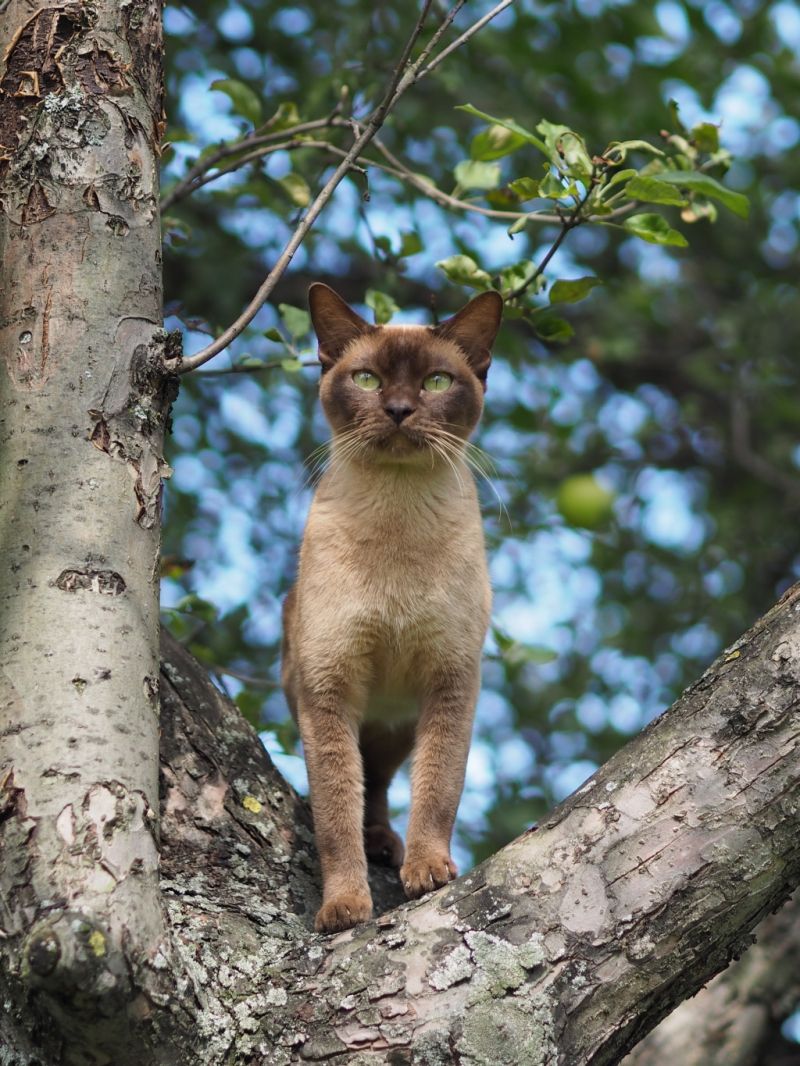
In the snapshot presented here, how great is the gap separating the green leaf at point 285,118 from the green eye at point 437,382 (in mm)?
957

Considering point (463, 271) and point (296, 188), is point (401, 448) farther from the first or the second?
point (296, 188)

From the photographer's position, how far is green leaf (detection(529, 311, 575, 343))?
381 centimetres

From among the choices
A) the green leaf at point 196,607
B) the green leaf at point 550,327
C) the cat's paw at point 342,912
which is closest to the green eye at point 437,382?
the green leaf at point 550,327

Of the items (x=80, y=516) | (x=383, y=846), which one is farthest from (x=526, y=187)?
(x=383, y=846)

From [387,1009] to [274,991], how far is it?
10.1 inches

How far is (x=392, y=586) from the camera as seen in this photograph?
12.0ft

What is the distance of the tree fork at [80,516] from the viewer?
7.02 ft

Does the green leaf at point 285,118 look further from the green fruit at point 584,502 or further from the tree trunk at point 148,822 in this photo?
the green fruit at point 584,502

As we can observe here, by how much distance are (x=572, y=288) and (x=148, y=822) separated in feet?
6.84

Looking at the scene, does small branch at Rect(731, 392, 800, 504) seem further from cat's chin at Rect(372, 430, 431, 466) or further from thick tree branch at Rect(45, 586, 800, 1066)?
thick tree branch at Rect(45, 586, 800, 1066)

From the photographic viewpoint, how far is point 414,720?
4008 mm

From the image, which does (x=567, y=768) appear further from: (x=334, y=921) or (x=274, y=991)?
(x=274, y=991)

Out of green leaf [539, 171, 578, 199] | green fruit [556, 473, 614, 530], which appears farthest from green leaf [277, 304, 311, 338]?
green fruit [556, 473, 614, 530]

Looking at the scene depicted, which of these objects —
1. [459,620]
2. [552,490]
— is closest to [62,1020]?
[459,620]
